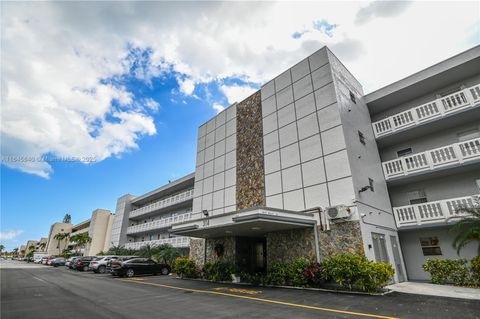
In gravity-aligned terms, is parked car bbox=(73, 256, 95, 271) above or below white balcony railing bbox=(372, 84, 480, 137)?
below

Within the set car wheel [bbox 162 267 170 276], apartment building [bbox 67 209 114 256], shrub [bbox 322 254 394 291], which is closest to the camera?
shrub [bbox 322 254 394 291]

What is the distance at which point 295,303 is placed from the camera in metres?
8.43

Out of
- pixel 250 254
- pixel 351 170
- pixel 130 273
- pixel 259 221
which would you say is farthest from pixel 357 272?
pixel 130 273

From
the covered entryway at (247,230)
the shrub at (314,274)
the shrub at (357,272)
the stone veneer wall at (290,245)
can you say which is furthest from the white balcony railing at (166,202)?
the shrub at (357,272)

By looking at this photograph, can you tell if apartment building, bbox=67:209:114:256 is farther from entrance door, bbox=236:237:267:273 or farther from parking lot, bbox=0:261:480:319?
parking lot, bbox=0:261:480:319

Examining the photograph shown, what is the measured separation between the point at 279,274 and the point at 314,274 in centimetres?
213

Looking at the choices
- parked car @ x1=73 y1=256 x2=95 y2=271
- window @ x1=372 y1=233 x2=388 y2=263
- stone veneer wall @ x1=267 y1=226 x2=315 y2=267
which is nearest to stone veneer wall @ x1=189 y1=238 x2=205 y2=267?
stone veneer wall @ x1=267 y1=226 x2=315 y2=267

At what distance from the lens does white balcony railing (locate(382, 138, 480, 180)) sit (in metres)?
12.9

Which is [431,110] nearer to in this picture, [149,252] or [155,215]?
[149,252]

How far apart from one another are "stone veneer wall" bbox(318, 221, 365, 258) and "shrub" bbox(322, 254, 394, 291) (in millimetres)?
631

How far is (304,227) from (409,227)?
630 centimetres

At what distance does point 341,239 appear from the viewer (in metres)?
12.1

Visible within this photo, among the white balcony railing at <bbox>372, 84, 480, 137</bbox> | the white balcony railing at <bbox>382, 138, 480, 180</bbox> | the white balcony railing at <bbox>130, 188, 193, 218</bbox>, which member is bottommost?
the white balcony railing at <bbox>382, 138, 480, 180</bbox>

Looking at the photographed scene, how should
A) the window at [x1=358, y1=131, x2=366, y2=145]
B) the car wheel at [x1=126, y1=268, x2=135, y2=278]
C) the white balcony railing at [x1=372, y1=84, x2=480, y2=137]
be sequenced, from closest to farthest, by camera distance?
1. the white balcony railing at [x1=372, y1=84, x2=480, y2=137]
2. the window at [x1=358, y1=131, x2=366, y2=145]
3. the car wheel at [x1=126, y1=268, x2=135, y2=278]
